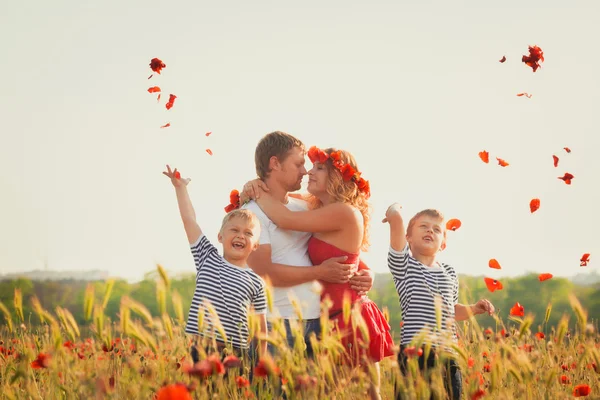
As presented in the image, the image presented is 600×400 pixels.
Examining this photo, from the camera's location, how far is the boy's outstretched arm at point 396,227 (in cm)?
489

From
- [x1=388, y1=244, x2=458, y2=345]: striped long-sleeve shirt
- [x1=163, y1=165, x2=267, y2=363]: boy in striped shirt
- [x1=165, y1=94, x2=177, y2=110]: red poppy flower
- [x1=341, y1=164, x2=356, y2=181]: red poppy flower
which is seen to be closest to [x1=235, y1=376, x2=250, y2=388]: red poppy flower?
[x1=163, y1=165, x2=267, y2=363]: boy in striped shirt

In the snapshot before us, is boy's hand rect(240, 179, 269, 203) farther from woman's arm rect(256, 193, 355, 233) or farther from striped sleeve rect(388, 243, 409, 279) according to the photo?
striped sleeve rect(388, 243, 409, 279)

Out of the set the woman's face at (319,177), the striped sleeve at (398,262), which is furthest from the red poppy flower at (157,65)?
the striped sleeve at (398,262)

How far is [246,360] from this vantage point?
15.8ft

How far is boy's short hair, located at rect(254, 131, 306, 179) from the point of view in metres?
5.98

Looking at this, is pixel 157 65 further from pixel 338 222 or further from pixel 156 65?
pixel 338 222

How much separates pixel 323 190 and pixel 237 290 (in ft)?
4.20

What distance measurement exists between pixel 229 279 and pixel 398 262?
1.19 m

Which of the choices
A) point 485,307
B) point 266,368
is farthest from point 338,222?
point 266,368

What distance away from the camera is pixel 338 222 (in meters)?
5.63

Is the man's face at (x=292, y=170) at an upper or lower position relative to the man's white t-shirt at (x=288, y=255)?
upper

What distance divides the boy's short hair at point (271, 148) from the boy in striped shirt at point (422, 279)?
52.2 inches

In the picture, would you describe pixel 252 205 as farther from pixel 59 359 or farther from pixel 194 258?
pixel 59 359

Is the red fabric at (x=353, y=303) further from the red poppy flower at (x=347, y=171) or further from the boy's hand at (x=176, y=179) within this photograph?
the boy's hand at (x=176, y=179)
